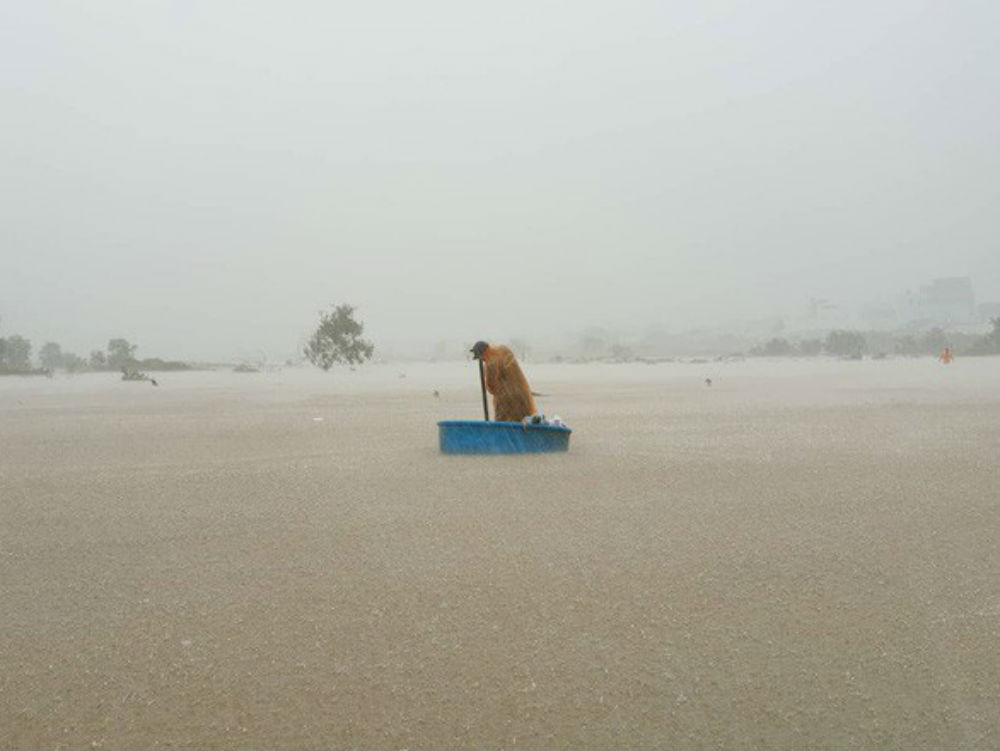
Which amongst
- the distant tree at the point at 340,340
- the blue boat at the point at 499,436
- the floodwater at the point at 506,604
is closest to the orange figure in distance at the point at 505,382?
the blue boat at the point at 499,436

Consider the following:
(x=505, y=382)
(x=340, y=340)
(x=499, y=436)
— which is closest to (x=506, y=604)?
(x=499, y=436)

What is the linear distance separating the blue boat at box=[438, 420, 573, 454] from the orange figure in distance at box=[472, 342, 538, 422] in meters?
1.06

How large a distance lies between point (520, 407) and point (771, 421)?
254 inches

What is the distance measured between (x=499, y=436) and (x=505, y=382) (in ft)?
4.31

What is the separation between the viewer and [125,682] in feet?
11.0

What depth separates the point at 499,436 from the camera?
10.4 meters

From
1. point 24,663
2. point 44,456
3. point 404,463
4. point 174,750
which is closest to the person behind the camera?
point 174,750

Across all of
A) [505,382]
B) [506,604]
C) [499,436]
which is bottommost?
[506,604]

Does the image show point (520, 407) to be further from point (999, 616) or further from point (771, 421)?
point (999, 616)

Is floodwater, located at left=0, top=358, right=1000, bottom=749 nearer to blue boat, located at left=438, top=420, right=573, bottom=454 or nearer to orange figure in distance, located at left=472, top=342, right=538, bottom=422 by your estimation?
blue boat, located at left=438, top=420, right=573, bottom=454

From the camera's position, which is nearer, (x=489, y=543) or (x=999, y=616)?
(x=999, y=616)

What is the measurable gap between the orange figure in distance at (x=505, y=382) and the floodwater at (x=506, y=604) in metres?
1.84

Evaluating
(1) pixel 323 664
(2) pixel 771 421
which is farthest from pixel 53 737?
(2) pixel 771 421

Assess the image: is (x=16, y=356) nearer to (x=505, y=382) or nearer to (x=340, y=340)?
(x=340, y=340)
